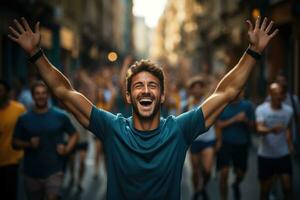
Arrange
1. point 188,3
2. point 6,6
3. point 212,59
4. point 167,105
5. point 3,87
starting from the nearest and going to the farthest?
1. point 3,87
2. point 167,105
3. point 6,6
4. point 212,59
5. point 188,3

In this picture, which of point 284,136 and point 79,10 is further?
point 79,10

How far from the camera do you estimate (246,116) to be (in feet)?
28.8

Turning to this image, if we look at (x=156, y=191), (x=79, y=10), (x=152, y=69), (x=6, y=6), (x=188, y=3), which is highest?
(x=188, y=3)

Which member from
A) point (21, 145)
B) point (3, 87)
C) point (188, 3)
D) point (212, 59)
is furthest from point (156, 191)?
point (188, 3)

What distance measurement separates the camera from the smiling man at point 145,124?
134 inches

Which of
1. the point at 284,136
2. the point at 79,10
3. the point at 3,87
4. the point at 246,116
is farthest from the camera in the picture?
the point at 79,10

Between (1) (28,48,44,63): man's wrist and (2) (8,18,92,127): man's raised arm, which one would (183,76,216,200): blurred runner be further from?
(1) (28,48,44,63): man's wrist

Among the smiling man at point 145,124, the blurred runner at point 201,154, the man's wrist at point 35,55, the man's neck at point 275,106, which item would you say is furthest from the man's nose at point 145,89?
the blurred runner at point 201,154

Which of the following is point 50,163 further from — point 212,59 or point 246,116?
point 212,59

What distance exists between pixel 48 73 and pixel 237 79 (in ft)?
3.58

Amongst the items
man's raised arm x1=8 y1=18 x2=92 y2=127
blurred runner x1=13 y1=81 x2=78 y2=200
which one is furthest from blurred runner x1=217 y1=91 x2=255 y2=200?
man's raised arm x1=8 y1=18 x2=92 y2=127

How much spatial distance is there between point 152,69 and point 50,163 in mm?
3185

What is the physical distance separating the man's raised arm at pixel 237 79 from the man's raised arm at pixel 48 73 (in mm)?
691

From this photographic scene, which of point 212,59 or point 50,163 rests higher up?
point 212,59
